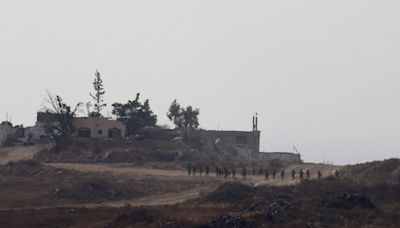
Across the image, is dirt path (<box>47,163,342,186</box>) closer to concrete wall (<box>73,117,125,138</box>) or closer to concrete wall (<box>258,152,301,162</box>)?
concrete wall (<box>73,117,125,138</box>)

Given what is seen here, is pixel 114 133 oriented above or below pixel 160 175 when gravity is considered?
above

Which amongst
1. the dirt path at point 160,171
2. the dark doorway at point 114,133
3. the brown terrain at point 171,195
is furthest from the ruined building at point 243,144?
the dirt path at point 160,171

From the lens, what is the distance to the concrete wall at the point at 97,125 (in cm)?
8669

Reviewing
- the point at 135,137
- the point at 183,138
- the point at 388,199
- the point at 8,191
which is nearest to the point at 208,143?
the point at 183,138

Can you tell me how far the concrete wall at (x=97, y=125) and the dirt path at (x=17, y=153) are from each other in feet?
20.8

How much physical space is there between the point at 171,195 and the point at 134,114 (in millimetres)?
39350

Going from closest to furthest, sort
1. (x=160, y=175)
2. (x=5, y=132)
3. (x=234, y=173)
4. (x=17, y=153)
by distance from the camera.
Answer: (x=160, y=175) → (x=234, y=173) → (x=17, y=153) → (x=5, y=132)

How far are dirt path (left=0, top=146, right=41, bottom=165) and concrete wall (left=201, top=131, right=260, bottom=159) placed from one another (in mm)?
23194

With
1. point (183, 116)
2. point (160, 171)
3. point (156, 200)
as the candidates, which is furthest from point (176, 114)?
point (156, 200)

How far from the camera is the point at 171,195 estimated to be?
53.8 meters

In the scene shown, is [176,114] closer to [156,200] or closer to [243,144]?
[243,144]

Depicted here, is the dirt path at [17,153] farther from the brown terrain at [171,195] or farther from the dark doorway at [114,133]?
the dark doorway at [114,133]

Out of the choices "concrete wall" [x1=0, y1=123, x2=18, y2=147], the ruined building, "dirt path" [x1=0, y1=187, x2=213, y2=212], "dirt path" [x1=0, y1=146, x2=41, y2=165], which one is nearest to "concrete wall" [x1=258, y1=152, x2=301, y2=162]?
the ruined building

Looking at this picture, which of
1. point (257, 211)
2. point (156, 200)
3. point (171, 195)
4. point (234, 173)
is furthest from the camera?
point (234, 173)
